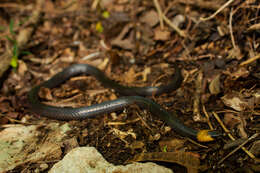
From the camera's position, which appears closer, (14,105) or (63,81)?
(14,105)

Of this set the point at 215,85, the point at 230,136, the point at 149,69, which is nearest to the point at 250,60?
the point at 215,85

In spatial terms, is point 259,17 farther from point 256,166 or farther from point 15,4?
point 15,4

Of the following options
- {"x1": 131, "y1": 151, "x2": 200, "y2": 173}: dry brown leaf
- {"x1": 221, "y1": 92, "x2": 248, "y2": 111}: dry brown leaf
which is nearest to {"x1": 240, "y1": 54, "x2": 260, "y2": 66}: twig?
{"x1": 221, "y1": 92, "x2": 248, "y2": 111}: dry brown leaf

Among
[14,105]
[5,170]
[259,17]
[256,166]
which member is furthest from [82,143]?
[259,17]

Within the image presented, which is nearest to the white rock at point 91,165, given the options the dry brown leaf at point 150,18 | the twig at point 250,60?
the twig at point 250,60

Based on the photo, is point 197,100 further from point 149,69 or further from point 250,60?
point 149,69

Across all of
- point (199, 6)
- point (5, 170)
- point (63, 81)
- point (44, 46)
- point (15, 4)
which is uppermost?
point (15, 4)
